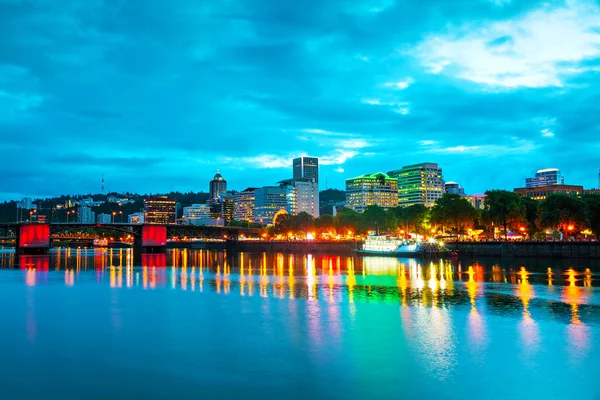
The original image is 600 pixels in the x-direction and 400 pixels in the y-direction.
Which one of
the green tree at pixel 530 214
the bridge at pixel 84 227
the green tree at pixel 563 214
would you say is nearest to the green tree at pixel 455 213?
the green tree at pixel 530 214

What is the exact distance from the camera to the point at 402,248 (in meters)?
133

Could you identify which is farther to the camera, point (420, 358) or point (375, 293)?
point (375, 293)

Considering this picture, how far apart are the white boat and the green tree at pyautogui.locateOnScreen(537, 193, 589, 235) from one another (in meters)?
22.0

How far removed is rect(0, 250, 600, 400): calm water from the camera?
76.4 ft

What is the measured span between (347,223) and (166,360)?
549 feet

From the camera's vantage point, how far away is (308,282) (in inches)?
2581

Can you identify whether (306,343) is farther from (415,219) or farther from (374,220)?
(374,220)

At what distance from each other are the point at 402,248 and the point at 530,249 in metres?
30.9

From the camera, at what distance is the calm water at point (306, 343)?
23.3 m

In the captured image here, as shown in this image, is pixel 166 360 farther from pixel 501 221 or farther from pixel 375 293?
pixel 501 221

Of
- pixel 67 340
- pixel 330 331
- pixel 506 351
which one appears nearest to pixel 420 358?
pixel 506 351

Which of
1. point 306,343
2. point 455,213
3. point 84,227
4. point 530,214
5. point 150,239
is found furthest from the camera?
point 84,227

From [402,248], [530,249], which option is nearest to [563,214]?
[530,249]

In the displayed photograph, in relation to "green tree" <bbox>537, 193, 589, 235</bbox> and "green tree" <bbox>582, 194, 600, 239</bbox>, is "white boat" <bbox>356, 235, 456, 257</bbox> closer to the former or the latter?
"green tree" <bbox>537, 193, 589, 235</bbox>
